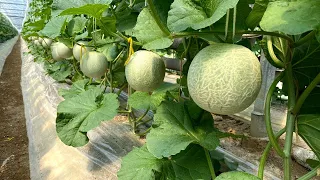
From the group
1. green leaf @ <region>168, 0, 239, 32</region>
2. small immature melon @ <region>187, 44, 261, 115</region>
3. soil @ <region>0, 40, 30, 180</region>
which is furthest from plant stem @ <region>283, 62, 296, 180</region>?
soil @ <region>0, 40, 30, 180</region>

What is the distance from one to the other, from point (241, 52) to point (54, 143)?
Answer: 1.90 meters

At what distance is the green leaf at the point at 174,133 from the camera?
84 cm

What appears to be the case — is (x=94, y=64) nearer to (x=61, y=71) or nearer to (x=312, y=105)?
(x=312, y=105)

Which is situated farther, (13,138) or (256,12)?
(13,138)

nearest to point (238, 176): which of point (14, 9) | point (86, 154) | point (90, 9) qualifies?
point (90, 9)

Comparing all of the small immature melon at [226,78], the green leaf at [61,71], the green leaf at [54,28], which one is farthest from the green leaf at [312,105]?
the green leaf at [61,71]

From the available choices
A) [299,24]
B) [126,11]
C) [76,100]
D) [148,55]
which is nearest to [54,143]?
[76,100]

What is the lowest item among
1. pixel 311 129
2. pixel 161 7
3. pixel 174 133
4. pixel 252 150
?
pixel 252 150

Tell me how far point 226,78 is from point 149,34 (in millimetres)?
285

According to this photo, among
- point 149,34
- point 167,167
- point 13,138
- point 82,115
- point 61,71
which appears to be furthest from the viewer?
point 61,71

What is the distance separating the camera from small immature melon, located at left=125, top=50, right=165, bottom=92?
100 centimetres

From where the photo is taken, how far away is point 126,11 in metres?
1.34

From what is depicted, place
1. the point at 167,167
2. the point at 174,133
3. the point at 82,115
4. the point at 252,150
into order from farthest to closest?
the point at 252,150 < the point at 82,115 < the point at 167,167 < the point at 174,133

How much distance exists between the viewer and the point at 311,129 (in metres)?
0.75
